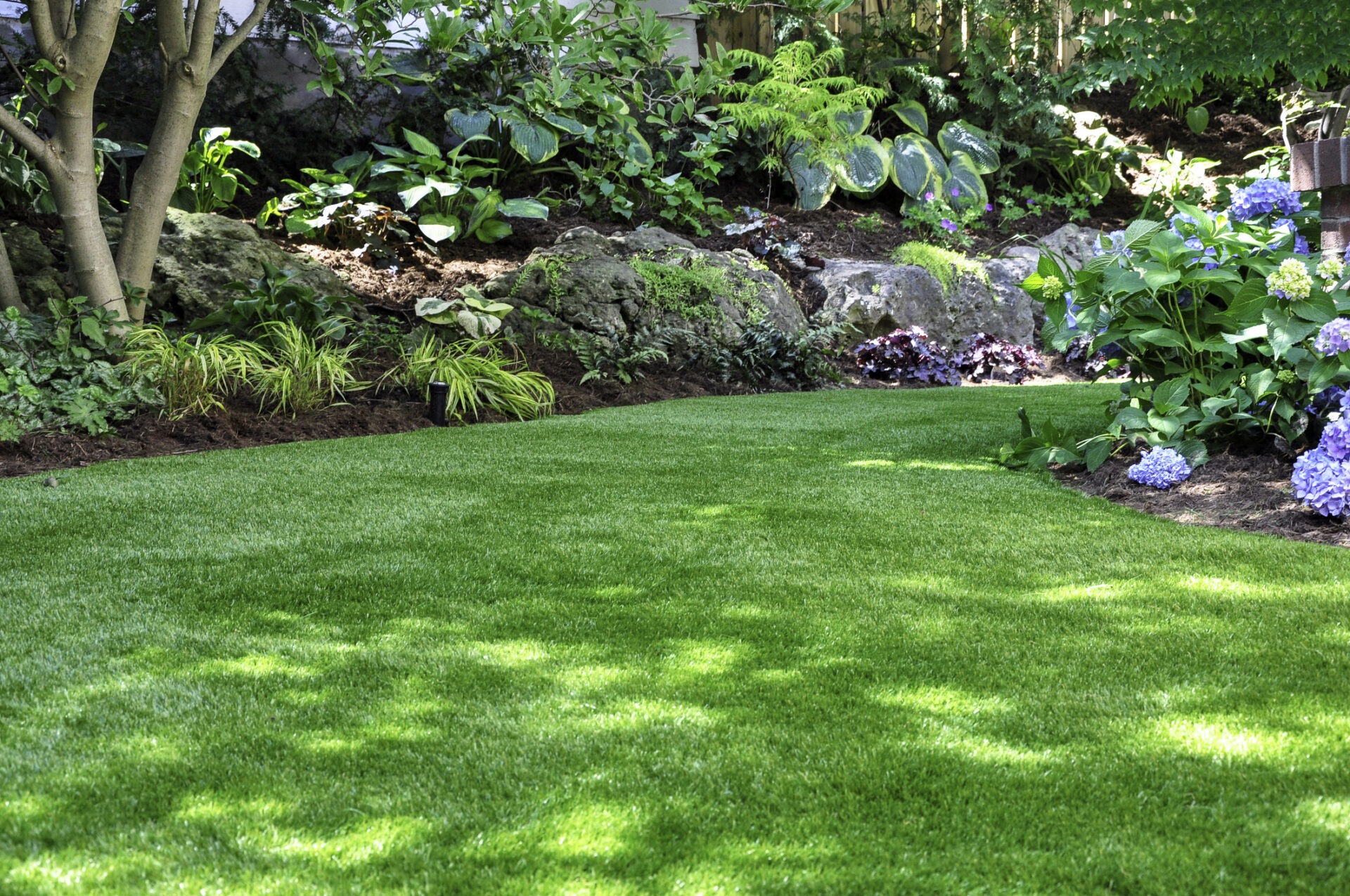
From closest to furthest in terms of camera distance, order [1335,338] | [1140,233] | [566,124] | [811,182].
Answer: [1335,338]
[1140,233]
[566,124]
[811,182]

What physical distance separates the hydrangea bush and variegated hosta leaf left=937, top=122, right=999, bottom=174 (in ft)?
23.4

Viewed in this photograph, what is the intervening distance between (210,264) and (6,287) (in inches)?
54.5

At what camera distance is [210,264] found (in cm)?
660

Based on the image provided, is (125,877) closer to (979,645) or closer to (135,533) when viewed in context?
(979,645)

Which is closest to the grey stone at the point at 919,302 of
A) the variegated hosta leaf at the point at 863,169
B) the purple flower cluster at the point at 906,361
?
the purple flower cluster at the point at 906,361

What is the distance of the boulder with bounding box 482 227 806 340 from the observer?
23.7 ft

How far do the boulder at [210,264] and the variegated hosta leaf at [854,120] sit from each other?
5.61 m

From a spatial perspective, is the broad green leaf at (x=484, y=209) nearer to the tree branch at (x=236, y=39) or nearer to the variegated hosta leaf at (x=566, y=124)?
the variegated hosta leaf at (x=566, y=124)

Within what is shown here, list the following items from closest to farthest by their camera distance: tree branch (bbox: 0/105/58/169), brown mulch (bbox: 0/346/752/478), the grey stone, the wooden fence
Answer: brown mulch (bbox: 0/346/752/478), tree branch (bbox: 0/105/58/169), the grey stone, the wooden fence

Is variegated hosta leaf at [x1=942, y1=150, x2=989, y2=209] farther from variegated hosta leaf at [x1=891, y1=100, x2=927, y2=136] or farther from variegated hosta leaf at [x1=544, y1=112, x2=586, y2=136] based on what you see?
variegated hosta leaf at [x1=544, y1=112, x2=586, y2=136]

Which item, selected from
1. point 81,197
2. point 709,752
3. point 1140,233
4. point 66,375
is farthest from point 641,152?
point 709,752

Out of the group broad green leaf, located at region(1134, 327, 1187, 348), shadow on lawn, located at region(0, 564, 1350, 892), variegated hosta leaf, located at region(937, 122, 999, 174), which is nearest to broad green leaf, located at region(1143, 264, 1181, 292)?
broad green leaf, located at region(1134, 327, 1187, 348)

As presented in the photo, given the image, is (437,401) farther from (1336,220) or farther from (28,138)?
(1336,220)

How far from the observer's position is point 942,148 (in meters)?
10.9
